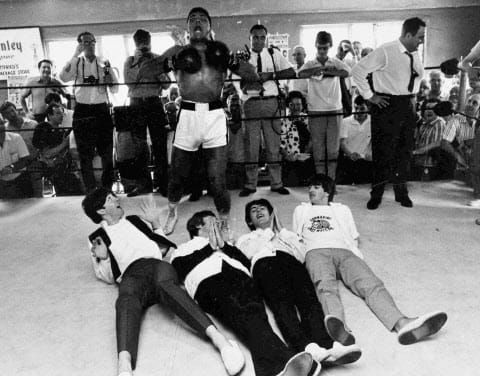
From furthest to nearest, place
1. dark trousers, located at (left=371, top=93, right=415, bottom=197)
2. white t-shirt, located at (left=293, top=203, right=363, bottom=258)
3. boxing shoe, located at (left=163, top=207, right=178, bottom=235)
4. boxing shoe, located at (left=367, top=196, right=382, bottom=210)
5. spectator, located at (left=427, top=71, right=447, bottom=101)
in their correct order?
1. spectator, located at (left=427, top=71, right=447, bottom=101)
2. boxing shoe, located at (left=367, top=196, right=382, bottom=210)
3. dark trousers, located at (left=371, top=93, right=415, bottom=197)
4. boxing shoe, located at (left=163, top=207, right=178, bottom=235)
5. white t-shirt, located at (left=293, top=203, right=363, bottom=258)

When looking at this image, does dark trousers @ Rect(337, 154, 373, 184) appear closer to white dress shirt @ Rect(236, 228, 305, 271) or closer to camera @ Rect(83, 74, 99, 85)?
white dress shirt @ Rect(236, 228, 305, 271)

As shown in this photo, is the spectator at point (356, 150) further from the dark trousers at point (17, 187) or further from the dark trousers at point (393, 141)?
the dark trousers at point (17, 187)

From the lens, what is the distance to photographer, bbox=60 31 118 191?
4.15 metres

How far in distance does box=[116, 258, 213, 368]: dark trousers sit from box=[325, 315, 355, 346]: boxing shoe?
47 cm

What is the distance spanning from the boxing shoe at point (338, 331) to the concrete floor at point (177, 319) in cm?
9

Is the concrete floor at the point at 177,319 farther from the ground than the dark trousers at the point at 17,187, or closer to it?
closer to it

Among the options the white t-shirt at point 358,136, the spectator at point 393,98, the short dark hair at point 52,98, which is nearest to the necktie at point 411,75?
the spectator at point 393,98

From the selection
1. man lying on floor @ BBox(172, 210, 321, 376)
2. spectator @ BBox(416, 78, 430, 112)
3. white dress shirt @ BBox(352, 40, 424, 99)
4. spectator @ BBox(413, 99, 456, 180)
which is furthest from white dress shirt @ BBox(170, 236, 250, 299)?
spectator @ BBox(416, 78, 430, 112)

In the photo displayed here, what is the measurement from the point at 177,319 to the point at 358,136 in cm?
295

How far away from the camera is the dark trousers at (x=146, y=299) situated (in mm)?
1896

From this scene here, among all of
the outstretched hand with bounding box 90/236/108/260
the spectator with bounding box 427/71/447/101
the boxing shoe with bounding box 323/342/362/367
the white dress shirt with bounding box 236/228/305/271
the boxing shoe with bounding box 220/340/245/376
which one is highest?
the spectator with bounding box 427/71/447/101

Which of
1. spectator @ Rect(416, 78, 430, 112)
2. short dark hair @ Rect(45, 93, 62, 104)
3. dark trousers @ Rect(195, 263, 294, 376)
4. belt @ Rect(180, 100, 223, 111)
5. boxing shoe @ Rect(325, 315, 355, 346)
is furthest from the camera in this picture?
spectator @ Rect(416, 78, 430, 112)

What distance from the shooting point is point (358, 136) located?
4.56 metres

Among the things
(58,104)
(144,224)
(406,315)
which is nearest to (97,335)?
(144,224)
